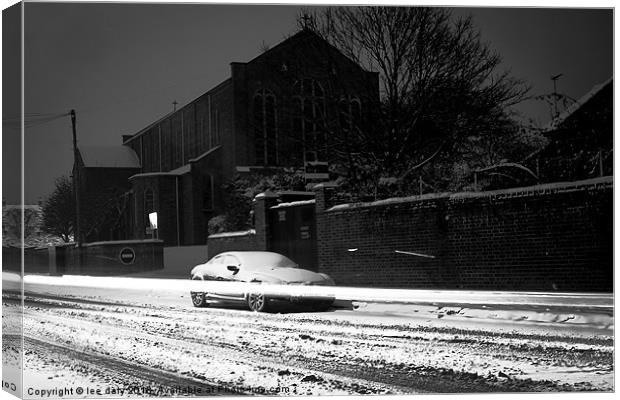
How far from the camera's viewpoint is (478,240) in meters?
7.88

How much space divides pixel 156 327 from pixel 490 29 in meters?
4.07

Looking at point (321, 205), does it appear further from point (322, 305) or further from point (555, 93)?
point (555, 93)

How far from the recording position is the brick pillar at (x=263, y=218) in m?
8.02

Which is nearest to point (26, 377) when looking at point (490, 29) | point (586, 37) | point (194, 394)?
point (194, 394)

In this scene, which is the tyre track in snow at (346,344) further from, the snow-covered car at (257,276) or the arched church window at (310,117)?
the arched church window at (310,117)

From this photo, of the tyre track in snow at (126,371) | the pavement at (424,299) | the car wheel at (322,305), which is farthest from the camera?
the car wheel at (322,305)

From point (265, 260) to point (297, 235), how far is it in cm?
37

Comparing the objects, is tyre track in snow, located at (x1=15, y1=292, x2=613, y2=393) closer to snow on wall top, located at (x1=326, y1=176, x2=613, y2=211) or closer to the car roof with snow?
the car roof with snow

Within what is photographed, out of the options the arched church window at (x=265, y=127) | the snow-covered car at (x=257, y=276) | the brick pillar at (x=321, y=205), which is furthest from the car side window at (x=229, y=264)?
the arched church window at (x=265, y=127)

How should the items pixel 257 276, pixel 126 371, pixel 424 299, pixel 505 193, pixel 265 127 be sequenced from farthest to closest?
pixel 265 127 → pixel 257 276 → pixel 424 299 → pixel 505 193 → pixel 126 371

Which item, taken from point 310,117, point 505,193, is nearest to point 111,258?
point 310,117

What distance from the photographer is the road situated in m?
7.56

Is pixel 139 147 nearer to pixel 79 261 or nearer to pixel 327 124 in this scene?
pixel 79 261

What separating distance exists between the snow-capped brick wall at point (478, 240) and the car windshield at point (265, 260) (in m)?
0.31
